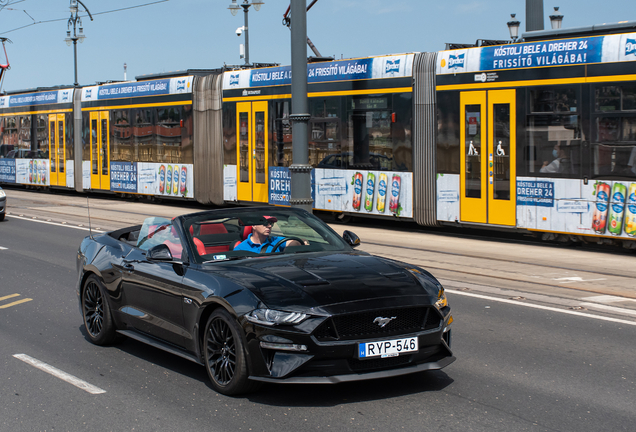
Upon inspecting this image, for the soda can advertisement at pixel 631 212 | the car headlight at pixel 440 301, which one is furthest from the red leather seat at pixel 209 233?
the soda can advertisement at pixel 631 212

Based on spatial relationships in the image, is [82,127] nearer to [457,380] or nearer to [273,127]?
[273,127]

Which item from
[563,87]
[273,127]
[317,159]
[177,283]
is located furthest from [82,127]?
[177,283]

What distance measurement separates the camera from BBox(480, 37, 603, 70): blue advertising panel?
1297 cm

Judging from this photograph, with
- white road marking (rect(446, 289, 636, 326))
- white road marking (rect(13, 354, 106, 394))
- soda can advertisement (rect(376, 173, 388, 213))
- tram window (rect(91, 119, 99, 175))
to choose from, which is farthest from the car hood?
tram window (rect(91, 119, 99, 175))

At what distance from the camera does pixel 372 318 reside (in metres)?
5.18

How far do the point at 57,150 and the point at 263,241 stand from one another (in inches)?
968

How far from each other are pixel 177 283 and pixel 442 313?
1983mm

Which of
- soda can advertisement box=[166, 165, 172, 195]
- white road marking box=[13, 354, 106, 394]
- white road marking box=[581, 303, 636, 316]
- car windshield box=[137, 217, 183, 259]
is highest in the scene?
soda can advertisement box=[166, 165, 172, 195]

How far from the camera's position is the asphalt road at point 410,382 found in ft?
16.4

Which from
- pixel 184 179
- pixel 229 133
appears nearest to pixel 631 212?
pixel 229 133

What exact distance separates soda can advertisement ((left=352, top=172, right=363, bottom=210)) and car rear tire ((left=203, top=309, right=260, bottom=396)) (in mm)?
11819

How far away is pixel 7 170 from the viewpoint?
3319 centimetres

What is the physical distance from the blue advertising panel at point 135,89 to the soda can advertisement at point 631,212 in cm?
1441

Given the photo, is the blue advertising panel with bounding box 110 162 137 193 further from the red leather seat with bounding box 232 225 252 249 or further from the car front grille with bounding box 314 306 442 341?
the car front grille with bounding box 314 306 442 341
